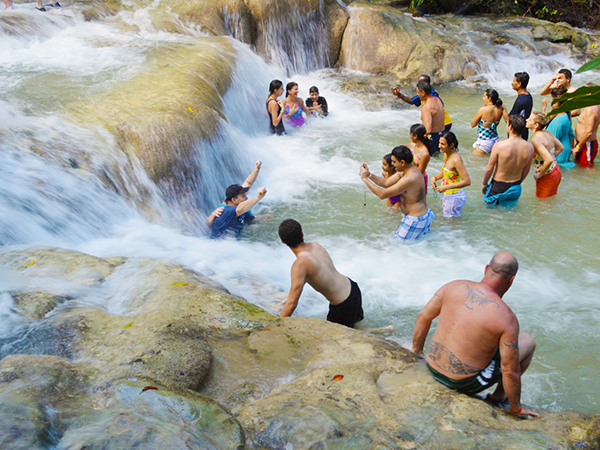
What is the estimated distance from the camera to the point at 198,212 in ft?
23.9

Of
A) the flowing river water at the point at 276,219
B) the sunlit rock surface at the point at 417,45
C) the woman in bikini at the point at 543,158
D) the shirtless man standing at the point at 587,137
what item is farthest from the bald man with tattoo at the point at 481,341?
the sunlit rock surface at the point at 417,45

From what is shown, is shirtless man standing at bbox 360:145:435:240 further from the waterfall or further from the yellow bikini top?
the waterfall

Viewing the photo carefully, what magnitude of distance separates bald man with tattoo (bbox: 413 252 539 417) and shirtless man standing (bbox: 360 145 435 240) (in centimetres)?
274

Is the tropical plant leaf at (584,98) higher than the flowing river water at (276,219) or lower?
higher

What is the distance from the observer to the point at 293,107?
35.0 ft

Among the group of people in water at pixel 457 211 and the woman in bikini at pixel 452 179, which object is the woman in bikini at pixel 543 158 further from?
the woman in bikini at pixel 452 179

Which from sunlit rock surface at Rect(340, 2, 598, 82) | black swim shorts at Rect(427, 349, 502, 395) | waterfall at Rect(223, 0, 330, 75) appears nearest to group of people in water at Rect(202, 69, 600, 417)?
black swim shorts at Rect(427, 349, 502, 395)

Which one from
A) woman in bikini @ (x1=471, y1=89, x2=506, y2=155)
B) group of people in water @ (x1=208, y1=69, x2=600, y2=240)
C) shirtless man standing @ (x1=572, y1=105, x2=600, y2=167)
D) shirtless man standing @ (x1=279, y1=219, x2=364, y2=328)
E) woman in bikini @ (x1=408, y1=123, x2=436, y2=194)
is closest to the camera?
shirtless man standing @ (x1=279, y1=219, x2=364, y2=328)

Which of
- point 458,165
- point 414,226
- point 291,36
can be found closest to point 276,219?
point 414,226

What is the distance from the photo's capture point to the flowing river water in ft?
17.1

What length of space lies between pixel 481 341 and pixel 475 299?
261mm

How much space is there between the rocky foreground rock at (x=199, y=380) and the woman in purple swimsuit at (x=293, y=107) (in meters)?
6.40

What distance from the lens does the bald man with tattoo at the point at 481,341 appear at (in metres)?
3.32

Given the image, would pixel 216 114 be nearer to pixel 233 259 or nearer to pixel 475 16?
pixel 233 259
